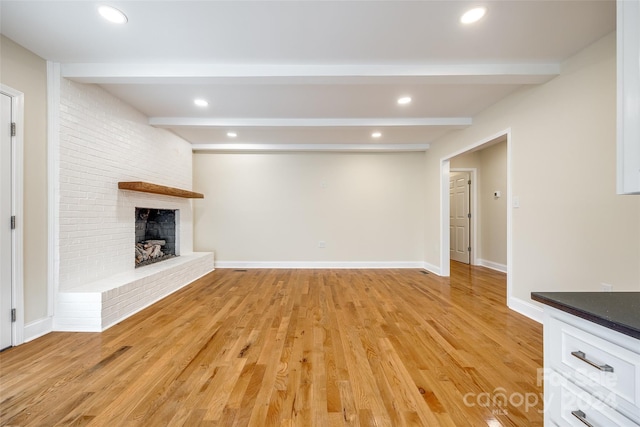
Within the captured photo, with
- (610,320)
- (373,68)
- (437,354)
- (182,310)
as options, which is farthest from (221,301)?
(610,320)

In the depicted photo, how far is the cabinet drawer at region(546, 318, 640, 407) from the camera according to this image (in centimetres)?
77

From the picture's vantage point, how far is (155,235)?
4375mm

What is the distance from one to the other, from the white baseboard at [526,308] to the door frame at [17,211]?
472 centimetres

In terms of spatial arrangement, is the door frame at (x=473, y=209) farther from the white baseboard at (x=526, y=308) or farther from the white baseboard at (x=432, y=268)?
the white baseboard at (x=526, y=308)

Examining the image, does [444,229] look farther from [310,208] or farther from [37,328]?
[37,328]

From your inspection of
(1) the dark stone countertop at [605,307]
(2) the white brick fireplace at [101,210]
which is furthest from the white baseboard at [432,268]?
(2) the white brick fireplace at [101,210]

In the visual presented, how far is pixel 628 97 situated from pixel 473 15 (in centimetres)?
117

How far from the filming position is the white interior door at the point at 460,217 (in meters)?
5.70

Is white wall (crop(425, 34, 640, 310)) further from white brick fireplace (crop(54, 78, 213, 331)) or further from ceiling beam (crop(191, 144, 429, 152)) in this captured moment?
white brick fireplace (crop(54, 78, 213, 331))

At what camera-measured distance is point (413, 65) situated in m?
2.35

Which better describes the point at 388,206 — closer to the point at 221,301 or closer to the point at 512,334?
the point at 512,334

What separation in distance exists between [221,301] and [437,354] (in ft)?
8.09

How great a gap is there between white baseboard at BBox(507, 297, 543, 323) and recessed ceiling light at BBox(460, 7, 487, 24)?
2.67 m

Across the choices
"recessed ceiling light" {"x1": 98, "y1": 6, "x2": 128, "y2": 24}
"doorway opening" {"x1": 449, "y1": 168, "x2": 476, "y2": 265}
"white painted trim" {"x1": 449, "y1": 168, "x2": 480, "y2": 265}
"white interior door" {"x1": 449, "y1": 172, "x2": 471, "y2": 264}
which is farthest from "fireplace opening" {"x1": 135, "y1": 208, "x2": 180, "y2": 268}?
"white interior door" {"x1": 449, "y1": 172, "x2": 471, "y2": 264}
